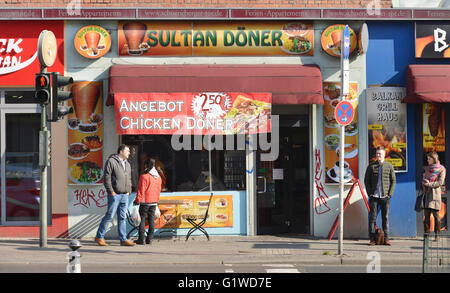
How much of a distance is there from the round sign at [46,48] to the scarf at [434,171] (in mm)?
8273

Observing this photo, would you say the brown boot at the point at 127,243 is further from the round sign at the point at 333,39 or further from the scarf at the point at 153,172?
the round sign at the point at 333,39

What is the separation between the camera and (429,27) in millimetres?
13211

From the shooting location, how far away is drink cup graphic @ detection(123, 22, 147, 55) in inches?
515

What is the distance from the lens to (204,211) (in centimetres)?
1310

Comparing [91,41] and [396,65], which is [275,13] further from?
[91,41]

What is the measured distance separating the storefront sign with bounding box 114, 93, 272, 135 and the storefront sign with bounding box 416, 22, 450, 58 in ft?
12.1

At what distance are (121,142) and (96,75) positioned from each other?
1602mm

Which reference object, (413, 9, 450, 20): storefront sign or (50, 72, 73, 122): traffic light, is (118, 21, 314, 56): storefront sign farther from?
(413, 9, 450, 20): storefront sign

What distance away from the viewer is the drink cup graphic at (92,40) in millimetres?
12969

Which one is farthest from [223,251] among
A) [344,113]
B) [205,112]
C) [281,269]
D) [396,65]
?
[396,65]

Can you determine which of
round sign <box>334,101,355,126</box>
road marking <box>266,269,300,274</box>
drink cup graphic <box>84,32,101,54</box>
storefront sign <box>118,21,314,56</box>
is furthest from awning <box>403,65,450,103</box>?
drink cup graphic <box>84,32,101,54</box>

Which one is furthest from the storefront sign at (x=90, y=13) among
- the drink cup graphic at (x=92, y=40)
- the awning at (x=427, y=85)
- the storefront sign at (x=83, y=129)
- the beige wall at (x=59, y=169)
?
the awning at (x=427, y=85)

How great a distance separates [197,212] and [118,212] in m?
1.95
